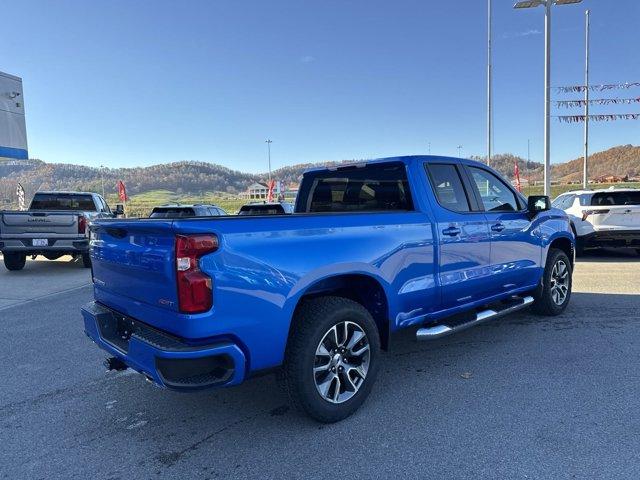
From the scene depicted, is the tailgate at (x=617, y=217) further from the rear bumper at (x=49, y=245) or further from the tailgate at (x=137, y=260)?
the rear bumper at (x=49, y=245)

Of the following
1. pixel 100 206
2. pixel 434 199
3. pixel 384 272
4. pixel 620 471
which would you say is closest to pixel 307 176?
pixel 434 199

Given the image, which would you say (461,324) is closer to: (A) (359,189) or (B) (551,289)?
(A) (359,189)

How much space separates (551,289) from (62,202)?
11652 mm

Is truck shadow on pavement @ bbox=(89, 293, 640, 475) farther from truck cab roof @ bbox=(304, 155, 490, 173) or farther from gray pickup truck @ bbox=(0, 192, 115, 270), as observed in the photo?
gray pickup truck @ bbox=(0, 192, 115, 270)

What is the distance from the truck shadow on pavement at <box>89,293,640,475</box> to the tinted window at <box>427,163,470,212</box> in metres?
1.29

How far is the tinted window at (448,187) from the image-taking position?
172 inches

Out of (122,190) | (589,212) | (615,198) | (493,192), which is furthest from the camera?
(122,190)

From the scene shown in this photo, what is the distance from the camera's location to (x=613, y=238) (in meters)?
10.7

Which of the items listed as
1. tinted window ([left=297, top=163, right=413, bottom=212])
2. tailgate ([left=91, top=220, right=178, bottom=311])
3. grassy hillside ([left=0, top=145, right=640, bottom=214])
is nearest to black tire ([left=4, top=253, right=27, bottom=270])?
tinted window ([left=297, top=163, right=413, bottom=212])

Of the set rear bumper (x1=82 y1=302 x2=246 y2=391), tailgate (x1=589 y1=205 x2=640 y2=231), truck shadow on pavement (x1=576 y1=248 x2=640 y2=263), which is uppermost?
tailgate (x1=589 y1=205 x2=640 y2=231)

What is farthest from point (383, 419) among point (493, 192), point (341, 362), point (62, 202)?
point (62, 202)

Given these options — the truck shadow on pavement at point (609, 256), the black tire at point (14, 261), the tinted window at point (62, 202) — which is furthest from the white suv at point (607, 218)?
the black tire at point (14, 261)

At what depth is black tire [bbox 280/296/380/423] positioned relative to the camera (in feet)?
10.2

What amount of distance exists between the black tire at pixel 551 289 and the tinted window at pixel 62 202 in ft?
35.1
